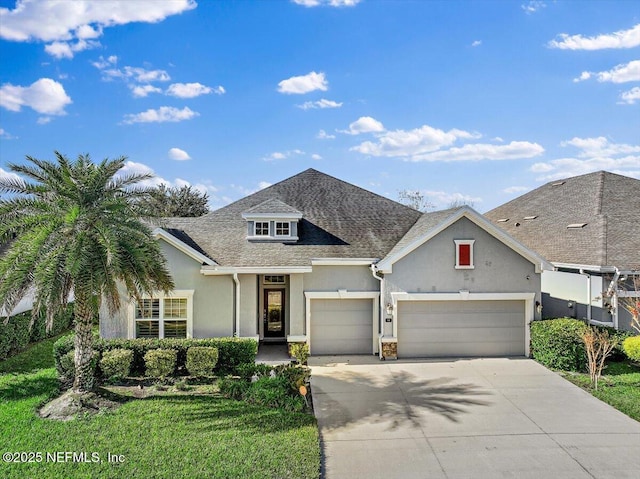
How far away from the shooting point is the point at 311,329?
16109mm

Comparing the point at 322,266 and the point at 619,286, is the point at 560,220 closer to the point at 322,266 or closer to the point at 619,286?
the point at 619,286

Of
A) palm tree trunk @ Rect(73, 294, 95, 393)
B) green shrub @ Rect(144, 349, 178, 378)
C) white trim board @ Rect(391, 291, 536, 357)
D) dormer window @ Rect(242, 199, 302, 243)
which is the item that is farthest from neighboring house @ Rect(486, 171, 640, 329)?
palm tree trunk @ Rect(73, 294, 95, 393)

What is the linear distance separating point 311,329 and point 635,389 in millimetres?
10173

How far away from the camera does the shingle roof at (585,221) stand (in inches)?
631

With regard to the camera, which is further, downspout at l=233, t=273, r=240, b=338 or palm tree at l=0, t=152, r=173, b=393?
downspout at l=233, t=273, r=240, b=338

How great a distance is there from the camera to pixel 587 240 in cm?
1694

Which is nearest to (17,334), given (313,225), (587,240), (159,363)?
(159,363)

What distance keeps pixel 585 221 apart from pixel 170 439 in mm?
17827

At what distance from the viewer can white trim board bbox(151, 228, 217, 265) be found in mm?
14836

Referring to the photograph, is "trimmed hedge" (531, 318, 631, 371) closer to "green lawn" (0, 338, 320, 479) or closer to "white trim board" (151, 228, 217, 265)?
"green lawn" (0, 338, 320, 479)

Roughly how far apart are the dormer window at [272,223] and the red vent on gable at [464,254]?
20.7 feet

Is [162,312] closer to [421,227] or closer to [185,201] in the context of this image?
[421,227]

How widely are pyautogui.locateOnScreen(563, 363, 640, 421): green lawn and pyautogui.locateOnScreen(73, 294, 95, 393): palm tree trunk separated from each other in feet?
44.4

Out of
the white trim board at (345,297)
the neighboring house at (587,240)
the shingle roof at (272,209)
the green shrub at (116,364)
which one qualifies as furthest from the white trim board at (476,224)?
the green shrub at (116,364)
